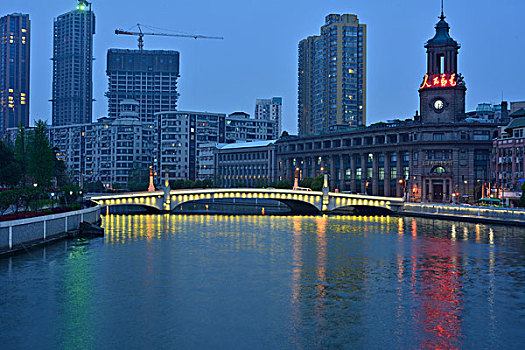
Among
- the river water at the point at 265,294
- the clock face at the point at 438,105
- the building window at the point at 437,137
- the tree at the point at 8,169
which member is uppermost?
the clock face at the point at 438,105

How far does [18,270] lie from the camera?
173 ft

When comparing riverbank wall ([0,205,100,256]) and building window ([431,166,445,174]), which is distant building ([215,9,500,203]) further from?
riverbank wall ([0,205,100,256])

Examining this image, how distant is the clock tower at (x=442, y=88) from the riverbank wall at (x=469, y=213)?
33193 millimetres

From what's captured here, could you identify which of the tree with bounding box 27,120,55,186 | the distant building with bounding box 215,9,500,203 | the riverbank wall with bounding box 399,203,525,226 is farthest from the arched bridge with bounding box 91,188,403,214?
the distant building with bounding box 215,9,500,203

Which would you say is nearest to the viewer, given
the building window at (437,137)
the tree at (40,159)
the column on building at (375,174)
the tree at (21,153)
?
the tree at (40,159)

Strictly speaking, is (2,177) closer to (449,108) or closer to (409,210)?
(409,210)

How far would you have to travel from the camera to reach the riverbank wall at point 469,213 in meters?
102

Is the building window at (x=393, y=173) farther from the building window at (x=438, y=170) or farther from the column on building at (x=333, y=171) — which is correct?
the column on building at (x=333, y=171)

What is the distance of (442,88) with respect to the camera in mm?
157625

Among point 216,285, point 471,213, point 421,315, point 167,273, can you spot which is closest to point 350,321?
point 421,315

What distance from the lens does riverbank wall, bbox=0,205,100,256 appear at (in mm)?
59031

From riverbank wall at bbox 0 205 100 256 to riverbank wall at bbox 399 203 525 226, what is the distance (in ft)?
223

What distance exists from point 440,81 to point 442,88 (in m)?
1.97

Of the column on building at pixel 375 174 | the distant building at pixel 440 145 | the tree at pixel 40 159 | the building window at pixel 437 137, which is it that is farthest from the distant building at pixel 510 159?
the tree at pixel 40 159
